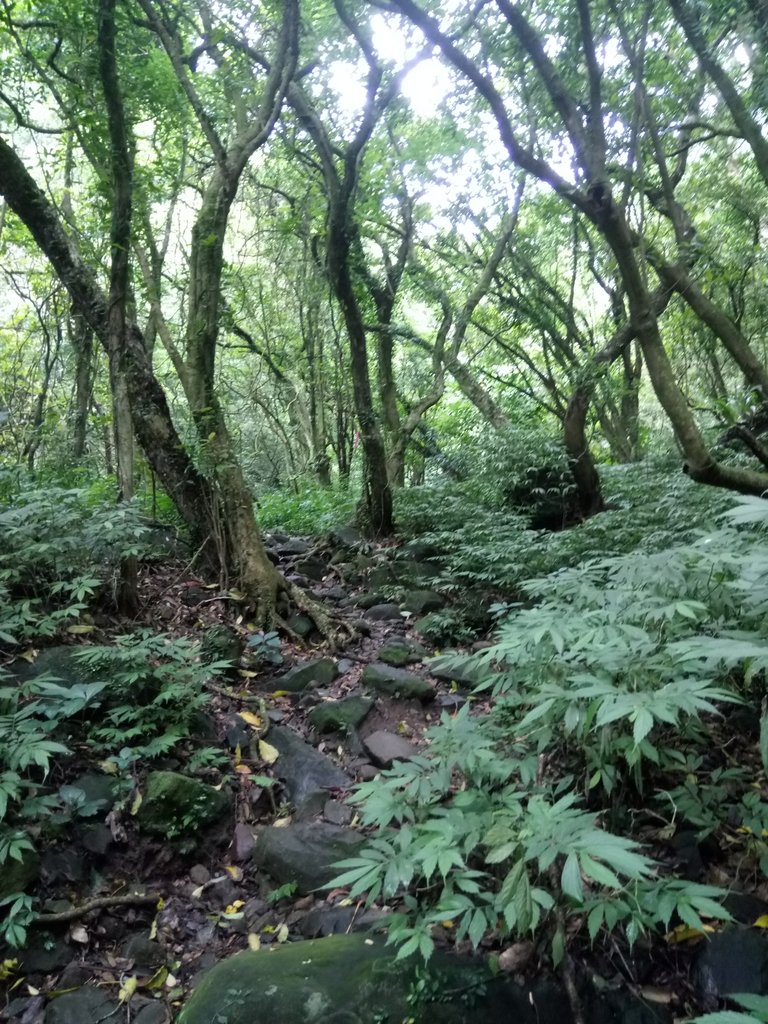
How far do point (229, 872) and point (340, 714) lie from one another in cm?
140

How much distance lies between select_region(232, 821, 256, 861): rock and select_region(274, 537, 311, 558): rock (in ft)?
15.3

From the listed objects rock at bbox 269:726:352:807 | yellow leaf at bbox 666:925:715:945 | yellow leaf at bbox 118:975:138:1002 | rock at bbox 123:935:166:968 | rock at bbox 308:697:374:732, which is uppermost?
rock at bbox 308:697:374:732

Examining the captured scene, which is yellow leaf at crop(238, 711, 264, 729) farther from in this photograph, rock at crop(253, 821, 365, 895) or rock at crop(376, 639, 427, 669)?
rock at crop(376, 639, 427, 669)

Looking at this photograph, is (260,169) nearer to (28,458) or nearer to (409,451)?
(409,451)

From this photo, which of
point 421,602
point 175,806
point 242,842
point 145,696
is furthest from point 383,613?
point 175,806

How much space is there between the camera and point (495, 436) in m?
10.0

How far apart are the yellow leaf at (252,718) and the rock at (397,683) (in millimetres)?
912

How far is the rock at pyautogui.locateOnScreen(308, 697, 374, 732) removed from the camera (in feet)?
16.0

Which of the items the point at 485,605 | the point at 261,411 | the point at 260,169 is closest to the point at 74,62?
the point at 485,605

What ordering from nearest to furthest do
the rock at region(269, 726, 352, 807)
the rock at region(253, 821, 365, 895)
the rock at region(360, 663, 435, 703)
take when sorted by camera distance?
the rock at region(253, 821, 365, 895) < the rock at region(269, 726, 352, 807) < the rock at region(360, 663, 435, 703)

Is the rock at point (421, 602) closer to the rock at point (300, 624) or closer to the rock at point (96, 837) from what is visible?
the rock at point (300, 624)

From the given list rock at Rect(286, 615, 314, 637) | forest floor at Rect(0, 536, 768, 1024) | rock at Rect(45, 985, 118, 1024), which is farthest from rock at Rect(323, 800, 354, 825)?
rock at Rect(286, 615, 314, 637)

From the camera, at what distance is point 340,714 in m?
4.92

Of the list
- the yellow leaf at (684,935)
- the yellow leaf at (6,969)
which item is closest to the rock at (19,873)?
the yellow leaf at (6,969)
